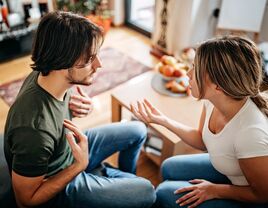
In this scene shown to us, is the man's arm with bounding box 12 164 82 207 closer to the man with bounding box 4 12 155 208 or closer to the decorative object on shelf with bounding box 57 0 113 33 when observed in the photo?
the man with bounding box 4 12 155 208

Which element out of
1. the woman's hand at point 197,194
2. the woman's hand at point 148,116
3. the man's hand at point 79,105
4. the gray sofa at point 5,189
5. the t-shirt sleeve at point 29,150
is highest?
the t-shirt sleeve at point 29,150

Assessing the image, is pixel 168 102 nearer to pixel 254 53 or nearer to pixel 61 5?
pixel 254 53

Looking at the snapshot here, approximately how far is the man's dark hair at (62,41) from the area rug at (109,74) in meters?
1.40

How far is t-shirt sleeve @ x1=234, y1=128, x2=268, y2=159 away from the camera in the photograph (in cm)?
97

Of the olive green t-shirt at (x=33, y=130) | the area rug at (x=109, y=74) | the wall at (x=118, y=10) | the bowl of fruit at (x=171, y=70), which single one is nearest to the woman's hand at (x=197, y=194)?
the olive green t-shirt at (x=33, y=130)

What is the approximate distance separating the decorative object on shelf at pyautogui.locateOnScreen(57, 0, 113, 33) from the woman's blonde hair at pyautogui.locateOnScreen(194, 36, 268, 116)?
203 centimetres

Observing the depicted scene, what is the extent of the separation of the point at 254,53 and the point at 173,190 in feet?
2.04

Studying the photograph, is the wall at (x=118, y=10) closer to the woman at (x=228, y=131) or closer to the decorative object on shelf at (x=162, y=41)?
the decorative object on shelf at (x=162, y=41)

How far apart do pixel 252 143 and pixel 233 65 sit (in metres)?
0.26

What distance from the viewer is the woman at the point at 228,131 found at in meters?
0.98

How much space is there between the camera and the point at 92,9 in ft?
10.2

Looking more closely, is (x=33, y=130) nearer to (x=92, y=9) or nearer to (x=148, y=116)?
(x=148, y=116)

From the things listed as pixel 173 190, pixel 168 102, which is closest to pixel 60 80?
pixel 173 190

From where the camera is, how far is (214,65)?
1.00m
